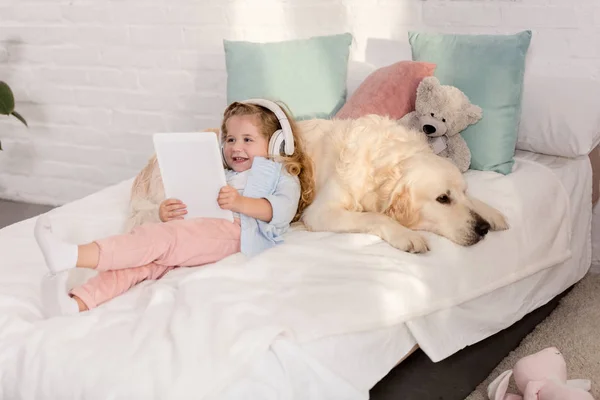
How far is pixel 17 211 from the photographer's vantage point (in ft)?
11.3

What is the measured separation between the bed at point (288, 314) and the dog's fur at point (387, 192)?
0.14 ft

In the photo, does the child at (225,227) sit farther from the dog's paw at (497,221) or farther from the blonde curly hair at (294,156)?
the dog's paw at (497,221)

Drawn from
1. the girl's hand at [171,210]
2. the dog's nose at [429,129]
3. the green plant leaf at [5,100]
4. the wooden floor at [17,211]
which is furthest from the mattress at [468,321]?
the wooden floor at [17,211]

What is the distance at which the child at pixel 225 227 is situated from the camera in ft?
4.86

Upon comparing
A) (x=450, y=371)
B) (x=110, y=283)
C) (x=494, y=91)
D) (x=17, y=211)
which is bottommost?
(x=17, y=211)

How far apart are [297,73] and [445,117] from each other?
59 cm

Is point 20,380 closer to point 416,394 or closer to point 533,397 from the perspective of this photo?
point 416,394

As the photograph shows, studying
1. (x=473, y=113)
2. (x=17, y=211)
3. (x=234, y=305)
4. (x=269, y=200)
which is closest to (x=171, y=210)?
(x=269, y=200)

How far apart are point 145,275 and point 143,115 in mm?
1676

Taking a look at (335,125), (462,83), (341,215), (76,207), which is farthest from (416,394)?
(76,207)

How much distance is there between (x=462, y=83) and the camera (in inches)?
79.8

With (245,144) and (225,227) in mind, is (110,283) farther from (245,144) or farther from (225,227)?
(245,144)

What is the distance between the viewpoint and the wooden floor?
3.34 meters

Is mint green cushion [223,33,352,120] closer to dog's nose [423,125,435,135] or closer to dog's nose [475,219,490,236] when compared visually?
dog's nose [423,125,435,135]
